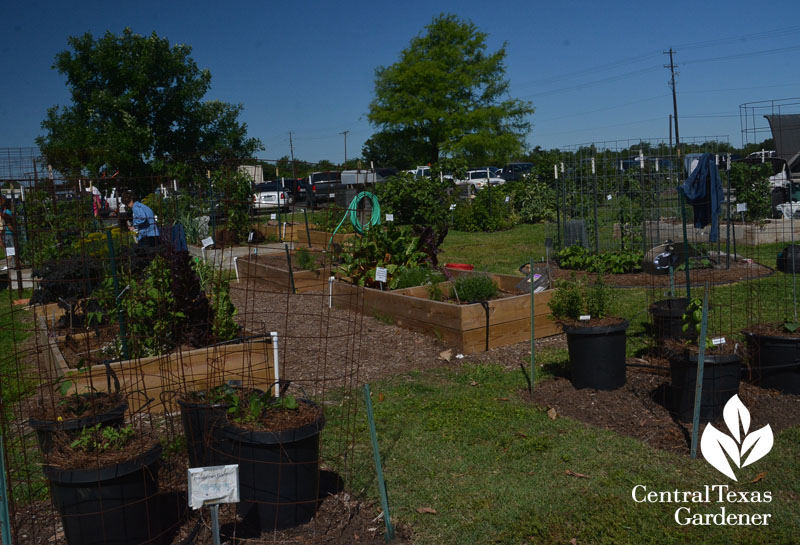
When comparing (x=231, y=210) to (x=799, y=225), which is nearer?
(x=799, y=225)

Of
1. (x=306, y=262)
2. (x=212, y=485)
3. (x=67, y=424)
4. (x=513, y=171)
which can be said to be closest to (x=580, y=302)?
(x=212, y=485)

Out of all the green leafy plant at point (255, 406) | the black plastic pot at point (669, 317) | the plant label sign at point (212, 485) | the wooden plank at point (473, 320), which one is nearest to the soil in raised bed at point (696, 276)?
the wooden plank at point (473, 320)

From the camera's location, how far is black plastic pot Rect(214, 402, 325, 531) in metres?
3.35

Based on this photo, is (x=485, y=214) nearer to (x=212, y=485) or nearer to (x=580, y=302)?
(x=580, y=302)

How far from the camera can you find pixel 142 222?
31.6 feet

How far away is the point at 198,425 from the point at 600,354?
3.10 m

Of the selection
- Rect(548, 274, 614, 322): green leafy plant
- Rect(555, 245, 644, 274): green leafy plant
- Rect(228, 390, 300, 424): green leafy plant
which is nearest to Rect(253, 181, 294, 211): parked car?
Rect(228, 390, 300, 424): green leafy plant

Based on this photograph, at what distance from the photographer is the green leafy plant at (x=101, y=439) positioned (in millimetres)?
3332

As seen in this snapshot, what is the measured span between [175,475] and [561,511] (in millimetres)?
2312

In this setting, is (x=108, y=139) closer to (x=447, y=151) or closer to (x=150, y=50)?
(x=150, y=50)

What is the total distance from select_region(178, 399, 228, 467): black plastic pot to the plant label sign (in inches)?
31.1

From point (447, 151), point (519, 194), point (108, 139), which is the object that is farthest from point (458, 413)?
point (447, 151)

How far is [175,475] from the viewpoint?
4.10 m

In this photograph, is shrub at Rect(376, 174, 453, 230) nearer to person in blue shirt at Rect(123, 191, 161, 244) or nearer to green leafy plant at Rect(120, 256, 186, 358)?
person in blue shirt at Rect(123, 191, 161, 244)
